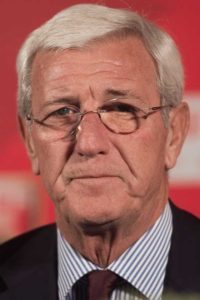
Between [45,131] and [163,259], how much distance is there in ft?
1.23

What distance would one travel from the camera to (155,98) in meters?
1.46

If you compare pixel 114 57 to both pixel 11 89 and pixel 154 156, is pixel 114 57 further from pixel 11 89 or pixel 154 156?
pixel 11 89

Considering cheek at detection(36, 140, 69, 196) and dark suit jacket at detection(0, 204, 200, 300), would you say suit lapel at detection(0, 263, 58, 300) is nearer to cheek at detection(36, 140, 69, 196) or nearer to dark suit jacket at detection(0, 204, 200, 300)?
dark suit jacket at detection(0, 204, 200, 300)

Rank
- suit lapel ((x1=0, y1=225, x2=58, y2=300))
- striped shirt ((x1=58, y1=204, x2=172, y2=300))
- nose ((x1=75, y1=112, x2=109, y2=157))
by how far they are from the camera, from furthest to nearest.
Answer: suit lapel ((x1=0, y1=225, x2=58, y2=300)) → striped shirt ((x1=58, y1=204, x2=172, y2=300)) → nose ((x1=75, y1=112, x2=109, y2=157))

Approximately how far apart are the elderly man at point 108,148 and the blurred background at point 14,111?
12 cm

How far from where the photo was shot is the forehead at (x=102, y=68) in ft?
4.60

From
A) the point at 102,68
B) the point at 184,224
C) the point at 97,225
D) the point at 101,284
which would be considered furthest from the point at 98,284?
the point at 102,68

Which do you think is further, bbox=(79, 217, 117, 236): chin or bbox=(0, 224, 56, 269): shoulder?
bbox=(0, 224, 56, 269): shoulder

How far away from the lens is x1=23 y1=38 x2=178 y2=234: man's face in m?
1.38

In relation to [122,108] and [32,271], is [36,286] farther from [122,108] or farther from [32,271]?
[122,108]

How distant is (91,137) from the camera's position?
136cm

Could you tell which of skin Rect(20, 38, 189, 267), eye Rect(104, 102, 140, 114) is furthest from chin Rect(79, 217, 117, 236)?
eye Rect(104, 102, 140, 114)

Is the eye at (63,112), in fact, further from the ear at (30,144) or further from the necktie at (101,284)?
the necktie at (101,284)

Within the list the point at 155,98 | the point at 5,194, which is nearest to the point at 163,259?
the point at 155,98
